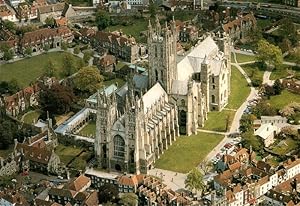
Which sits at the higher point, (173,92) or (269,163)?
(173,92)

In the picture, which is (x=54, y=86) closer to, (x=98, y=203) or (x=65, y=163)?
(x=65, y=163)

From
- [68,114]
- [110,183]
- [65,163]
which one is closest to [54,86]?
[68,114]

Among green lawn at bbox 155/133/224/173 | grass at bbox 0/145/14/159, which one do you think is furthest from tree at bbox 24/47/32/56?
green lawn at bbox 155/133/224/173

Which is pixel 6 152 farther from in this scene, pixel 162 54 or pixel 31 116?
pixel 162 54

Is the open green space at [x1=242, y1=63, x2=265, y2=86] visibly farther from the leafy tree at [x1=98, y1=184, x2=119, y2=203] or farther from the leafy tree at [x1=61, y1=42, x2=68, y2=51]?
the leafy tree at [x1=98, y1=184, x2=119, y2=203]

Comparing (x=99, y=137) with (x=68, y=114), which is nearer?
(x=99, y=137)

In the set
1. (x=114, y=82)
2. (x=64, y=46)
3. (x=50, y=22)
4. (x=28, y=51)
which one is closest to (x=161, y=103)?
(x=114, y=82)
